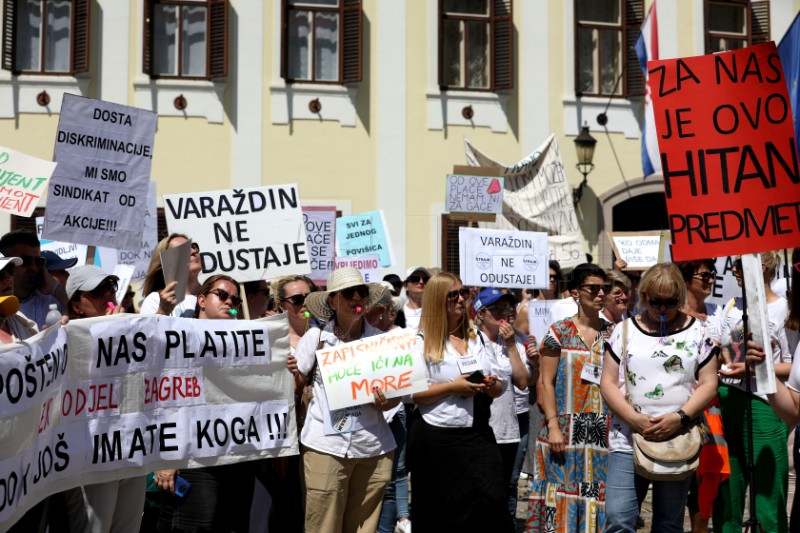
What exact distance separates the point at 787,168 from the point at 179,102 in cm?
1330

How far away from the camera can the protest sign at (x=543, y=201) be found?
17.3 metres

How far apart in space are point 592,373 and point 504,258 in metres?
4.66

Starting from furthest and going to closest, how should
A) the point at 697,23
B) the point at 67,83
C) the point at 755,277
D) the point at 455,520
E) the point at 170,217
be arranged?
the point at 697,23
the point at 67,83
the point at 170,217
the point at 455,520
the point at 755,277

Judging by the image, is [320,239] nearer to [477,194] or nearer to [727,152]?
[477,194]

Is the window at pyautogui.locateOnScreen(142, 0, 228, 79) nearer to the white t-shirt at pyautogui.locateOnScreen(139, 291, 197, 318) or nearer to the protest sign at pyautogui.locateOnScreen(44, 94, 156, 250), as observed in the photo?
the protest sign at pyautogui.locateOnScreen(44, 94, 156, 250)

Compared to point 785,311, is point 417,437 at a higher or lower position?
lower

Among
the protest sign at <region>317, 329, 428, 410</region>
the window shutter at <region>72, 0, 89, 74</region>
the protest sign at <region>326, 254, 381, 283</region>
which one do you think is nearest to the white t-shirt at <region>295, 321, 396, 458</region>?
the protest sign at <region>317, 329, 428, 410</region>

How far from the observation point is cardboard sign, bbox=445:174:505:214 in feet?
48.0

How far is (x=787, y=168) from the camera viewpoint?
20.5 ft

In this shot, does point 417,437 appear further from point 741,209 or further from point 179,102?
point 179,102

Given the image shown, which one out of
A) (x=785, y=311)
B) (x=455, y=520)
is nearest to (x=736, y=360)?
(x=785, y=311)

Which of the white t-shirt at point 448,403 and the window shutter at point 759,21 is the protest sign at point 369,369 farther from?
the window shutter at point 759,21

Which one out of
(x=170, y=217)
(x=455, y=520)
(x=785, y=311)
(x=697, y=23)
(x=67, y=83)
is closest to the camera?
(x=455, y=520)

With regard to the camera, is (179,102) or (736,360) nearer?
(736,360)
